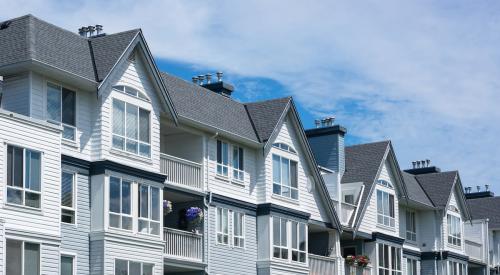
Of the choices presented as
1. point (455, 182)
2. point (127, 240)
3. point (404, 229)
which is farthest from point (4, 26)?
point (455, 182)

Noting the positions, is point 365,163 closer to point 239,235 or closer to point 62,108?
point 239,235

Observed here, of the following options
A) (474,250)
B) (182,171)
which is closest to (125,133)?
(182,171)

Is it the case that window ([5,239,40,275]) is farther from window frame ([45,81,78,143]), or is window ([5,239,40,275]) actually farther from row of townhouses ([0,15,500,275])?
window frame ([45,81,78,143])

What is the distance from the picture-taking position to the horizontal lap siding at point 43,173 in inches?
1298

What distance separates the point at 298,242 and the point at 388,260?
10.9m

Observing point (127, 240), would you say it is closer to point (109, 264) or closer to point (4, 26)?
point (109, 264)

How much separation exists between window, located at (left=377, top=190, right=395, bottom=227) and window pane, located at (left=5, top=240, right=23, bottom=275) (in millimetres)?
29218

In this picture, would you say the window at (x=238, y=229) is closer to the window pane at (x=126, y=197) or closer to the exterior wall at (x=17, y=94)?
the window pane at (x=126, y=197)

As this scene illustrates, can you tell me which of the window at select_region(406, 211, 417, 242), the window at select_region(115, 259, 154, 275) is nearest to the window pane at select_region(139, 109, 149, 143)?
the window at select_region(115, 259, 154, 275)

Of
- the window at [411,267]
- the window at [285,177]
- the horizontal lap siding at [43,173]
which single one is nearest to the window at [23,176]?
the horizontal lap siding at [43,173]

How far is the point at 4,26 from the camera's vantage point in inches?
1513

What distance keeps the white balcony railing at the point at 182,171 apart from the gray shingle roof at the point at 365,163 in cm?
1477

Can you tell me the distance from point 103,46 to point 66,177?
5838 mm

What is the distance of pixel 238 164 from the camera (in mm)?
47156
